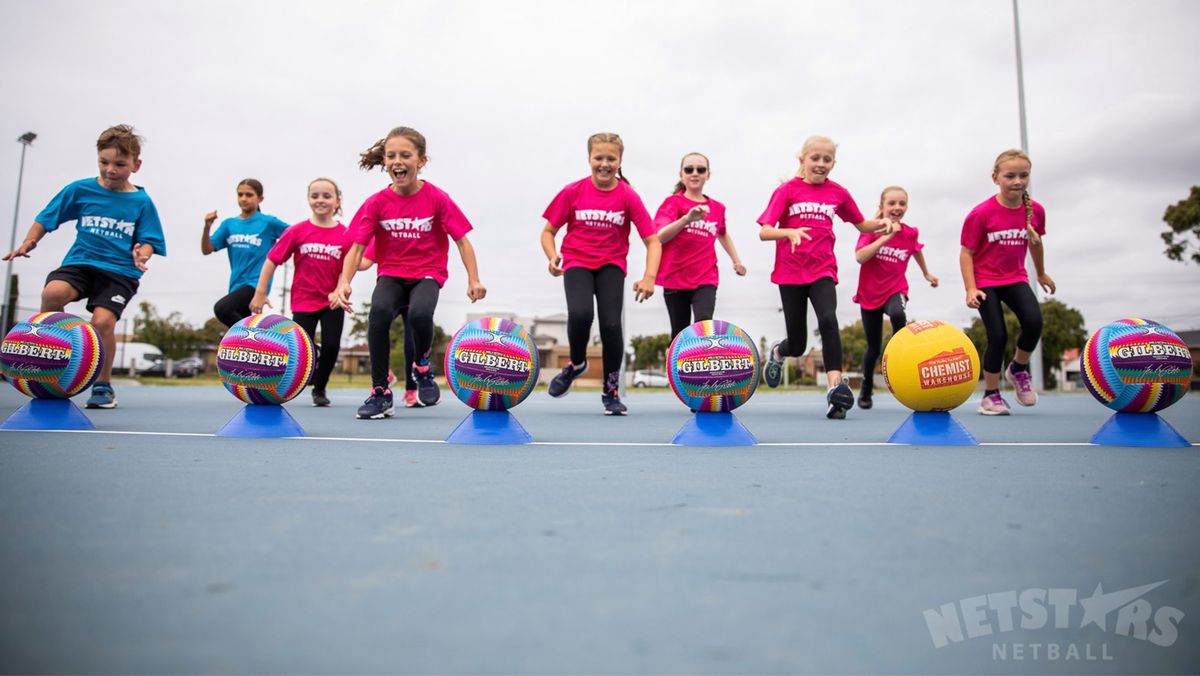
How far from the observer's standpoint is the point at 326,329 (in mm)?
6258

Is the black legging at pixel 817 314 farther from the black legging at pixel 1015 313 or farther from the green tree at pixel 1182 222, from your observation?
the green tree at pixel 1182 222

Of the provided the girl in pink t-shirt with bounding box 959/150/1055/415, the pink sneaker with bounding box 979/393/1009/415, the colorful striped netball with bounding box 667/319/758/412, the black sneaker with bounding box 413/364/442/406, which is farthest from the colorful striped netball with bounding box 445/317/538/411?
the pink sneaker with bounding box 979/393/1009/415

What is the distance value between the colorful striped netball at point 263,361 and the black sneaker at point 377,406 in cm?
127

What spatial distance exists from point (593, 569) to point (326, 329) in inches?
224

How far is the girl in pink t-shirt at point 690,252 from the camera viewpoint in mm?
5548

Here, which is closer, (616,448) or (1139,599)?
(1139,599)

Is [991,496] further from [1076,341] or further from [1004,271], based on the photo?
[1076,341]

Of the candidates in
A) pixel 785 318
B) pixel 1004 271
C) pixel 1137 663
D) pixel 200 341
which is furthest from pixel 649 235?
pixel 200 341

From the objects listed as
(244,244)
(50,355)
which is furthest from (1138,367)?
(244,244)

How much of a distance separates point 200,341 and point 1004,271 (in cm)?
6218

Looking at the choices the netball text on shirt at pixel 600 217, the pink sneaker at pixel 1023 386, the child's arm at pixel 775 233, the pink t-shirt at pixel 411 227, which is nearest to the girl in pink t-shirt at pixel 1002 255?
the pink sneaker at pixel 1023 386

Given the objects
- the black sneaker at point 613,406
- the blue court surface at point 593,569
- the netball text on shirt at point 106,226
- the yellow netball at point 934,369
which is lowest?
the black sneaker at point 613,406

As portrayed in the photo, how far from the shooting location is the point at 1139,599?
1104 mm

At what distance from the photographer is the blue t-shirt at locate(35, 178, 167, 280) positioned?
4.82 m
